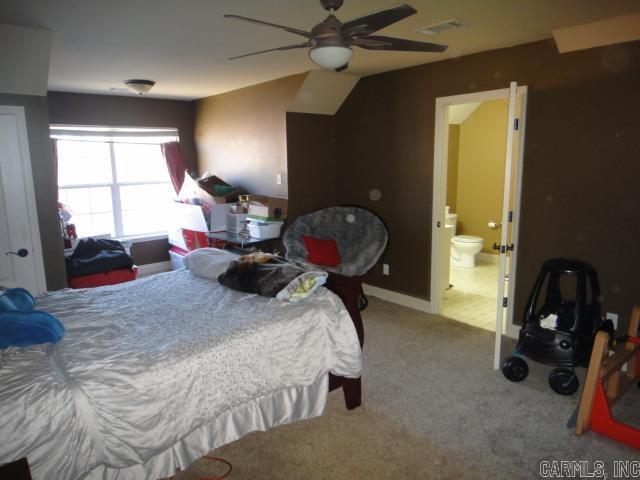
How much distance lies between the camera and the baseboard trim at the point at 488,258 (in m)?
6.41

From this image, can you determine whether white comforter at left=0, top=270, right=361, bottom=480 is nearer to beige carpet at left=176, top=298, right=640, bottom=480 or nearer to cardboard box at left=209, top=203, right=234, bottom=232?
beige carpet at left=176, top=298, right=640, bottom=480

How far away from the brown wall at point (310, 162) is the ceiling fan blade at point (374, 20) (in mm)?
2886

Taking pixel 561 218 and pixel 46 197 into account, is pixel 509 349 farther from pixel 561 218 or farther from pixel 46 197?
pixel 46 197

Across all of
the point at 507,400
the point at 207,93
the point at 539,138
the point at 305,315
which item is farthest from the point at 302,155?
the point at 507,400

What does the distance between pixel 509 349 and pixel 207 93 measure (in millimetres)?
4547

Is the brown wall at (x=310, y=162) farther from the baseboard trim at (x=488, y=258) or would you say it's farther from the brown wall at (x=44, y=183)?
the baseboard trim at (x=488, y=258)

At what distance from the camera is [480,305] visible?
474cm

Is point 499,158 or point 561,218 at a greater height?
point 499,158

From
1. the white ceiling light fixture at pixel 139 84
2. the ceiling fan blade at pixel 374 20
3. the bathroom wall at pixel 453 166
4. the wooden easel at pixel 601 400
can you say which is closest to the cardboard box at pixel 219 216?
the white ceiling light fixture at pixel 139 84

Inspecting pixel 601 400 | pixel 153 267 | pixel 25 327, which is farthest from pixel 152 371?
pixel 153 267

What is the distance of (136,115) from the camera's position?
19.4 ft

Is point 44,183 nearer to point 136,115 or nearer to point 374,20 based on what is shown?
point 136,115

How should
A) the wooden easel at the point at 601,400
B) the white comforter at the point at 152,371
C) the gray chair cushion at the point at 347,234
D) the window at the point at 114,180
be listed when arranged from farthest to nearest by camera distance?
1. the window at the point at 114,180
2. the gray chair cushion at the point at 347,234
3. the wooden easel at the point at 601,400
4. the white comforter at the point at 152,371

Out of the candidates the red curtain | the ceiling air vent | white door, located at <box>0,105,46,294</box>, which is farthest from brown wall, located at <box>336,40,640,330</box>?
white door, located at <box>0,105,46,294</box>
